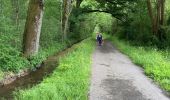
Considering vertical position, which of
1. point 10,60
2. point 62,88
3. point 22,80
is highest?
point 10,60

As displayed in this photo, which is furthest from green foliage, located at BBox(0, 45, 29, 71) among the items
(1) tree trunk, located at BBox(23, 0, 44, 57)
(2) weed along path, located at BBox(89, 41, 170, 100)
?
(2) weed along path, located at BBox(89, 41, 170, 100)

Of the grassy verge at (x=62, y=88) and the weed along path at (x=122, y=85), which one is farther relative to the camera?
the weed along path at (x=122, y=85)

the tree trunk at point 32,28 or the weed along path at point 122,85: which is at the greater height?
the tree trunk at point 32,28

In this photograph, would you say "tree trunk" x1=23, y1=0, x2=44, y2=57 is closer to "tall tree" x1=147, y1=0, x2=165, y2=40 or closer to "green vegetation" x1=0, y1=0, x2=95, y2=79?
"green vegetation" x1=0, y1=0, x2=95, y2=79

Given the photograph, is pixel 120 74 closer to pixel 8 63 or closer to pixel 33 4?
pixel 8 63

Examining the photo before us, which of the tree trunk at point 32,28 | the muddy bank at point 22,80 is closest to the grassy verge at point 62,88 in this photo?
the muddy bank at point 22,80

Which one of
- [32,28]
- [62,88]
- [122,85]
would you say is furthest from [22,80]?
[122,85]

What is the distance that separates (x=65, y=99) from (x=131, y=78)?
17.2 ft

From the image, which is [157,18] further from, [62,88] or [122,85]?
[62,88]

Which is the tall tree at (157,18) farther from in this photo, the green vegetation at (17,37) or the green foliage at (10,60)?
the green foliage at (10,60)

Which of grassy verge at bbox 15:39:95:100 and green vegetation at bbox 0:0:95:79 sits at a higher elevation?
green vegetation at bbox 0:0:95:79

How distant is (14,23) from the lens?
23.4 meters

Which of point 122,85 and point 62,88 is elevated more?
point 62,88

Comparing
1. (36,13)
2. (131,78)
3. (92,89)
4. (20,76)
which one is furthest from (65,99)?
(36,13)
